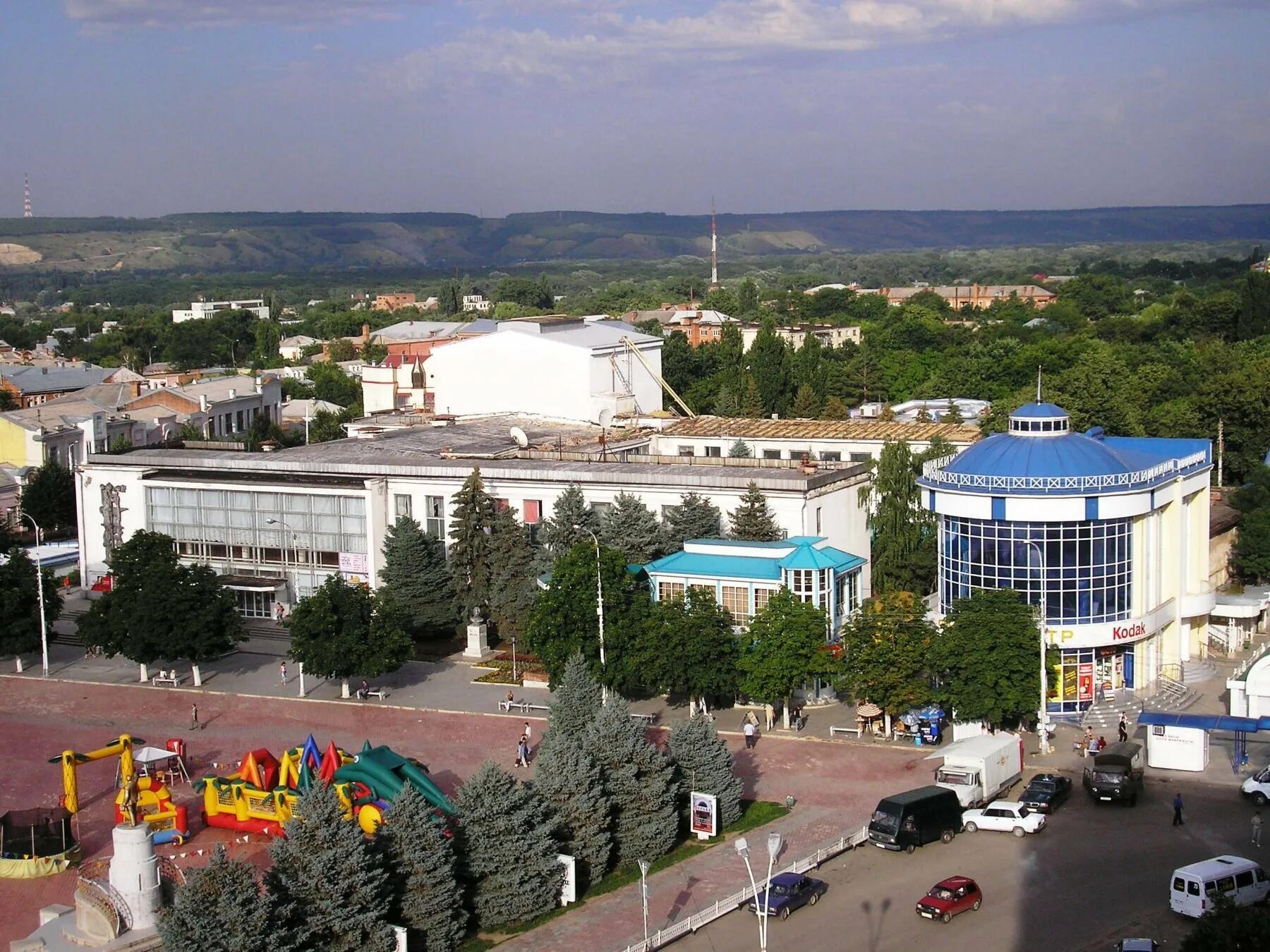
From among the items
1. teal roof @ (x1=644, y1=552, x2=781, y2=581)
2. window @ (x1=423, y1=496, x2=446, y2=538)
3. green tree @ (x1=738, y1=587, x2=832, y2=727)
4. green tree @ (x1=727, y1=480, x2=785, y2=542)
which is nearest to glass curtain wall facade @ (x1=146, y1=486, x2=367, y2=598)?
window @ (x1=423, y1=496, x2=446, y2=538)

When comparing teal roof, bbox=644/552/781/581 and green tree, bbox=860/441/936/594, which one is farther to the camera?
green tree, bbox=860/441/936/594

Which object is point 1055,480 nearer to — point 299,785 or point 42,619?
point 299,785

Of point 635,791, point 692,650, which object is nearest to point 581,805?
point 635,791

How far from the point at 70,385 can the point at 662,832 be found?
7305 centimetres

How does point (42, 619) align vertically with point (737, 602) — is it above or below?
below

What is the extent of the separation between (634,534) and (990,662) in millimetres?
10928

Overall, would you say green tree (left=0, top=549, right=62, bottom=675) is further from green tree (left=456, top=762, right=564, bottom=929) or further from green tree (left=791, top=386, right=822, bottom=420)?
green tree (left=791, top=386, right=822, bottom=420)

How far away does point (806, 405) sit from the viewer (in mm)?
71000

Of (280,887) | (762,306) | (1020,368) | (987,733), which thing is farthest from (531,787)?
(762,306)

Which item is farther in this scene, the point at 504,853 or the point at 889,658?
the point at 889,658

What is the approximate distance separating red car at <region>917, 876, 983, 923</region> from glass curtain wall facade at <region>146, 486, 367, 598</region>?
23352 millimetres

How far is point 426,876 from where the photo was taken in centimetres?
2244

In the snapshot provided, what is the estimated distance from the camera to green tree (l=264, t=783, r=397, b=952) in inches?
829

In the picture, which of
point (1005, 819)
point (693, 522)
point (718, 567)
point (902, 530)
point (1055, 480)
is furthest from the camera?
point (902, 530)
